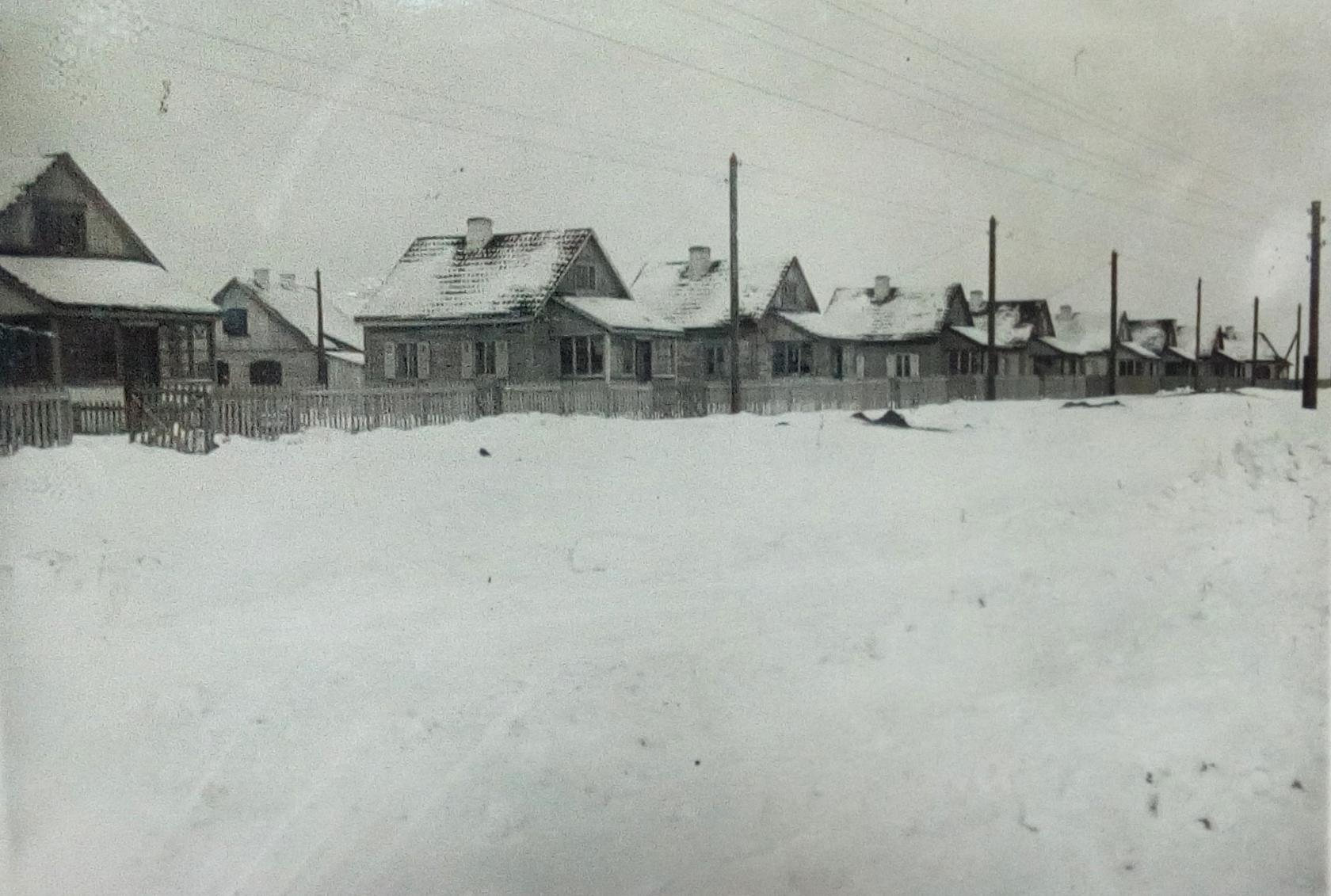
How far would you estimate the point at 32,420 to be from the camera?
374 cm

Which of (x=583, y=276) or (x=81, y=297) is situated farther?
(x=583, y=276)

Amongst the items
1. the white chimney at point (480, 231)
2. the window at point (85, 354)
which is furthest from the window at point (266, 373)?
the white chimney at point (480, 231)

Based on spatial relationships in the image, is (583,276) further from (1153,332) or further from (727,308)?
(1153,332)

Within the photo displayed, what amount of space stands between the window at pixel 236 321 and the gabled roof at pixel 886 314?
338 cm

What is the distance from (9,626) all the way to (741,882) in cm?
303

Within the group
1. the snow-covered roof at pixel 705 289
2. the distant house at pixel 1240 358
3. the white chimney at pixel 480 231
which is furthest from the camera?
the snow-covered roof at pixel 705 289

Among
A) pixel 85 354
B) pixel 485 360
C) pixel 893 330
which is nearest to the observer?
pixel 85 354

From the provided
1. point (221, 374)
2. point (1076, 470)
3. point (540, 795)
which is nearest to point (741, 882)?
point (540, 795)

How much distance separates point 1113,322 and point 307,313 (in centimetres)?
583

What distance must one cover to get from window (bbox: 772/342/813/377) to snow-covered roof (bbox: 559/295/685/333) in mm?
1029

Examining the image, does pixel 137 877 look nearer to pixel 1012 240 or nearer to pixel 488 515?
pixel 488 515

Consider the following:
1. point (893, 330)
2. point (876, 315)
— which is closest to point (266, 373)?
point (876, 315)

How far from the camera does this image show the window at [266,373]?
5588mm

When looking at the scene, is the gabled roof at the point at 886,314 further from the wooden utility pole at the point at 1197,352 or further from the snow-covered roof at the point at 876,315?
the wooden utility pole at the point at 1197,352
